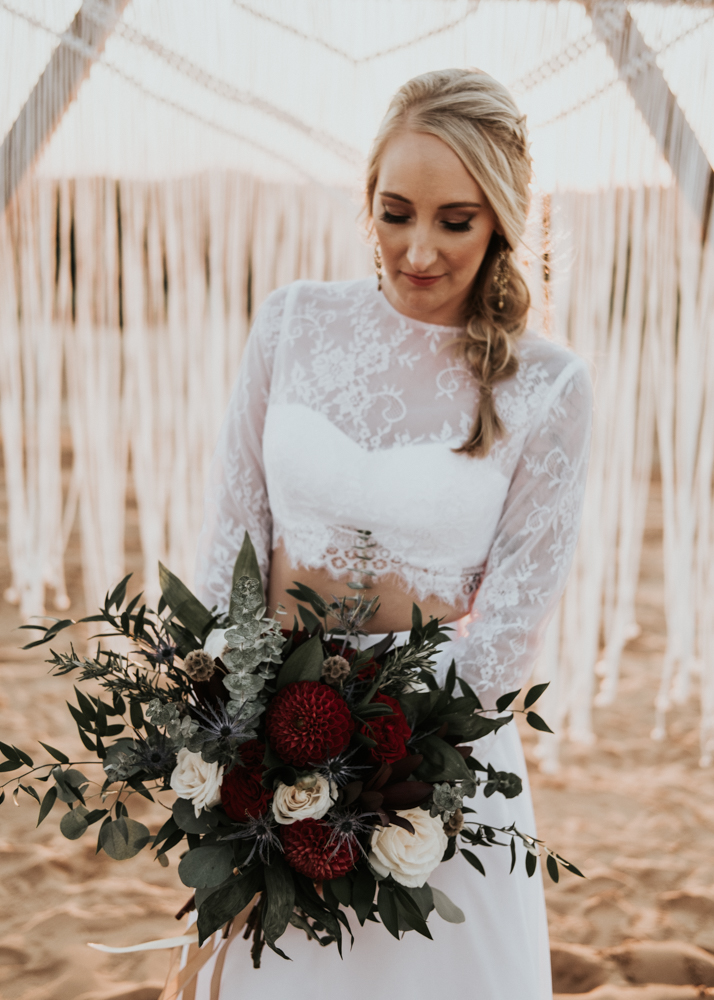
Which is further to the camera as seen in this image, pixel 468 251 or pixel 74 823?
pixel 468 251

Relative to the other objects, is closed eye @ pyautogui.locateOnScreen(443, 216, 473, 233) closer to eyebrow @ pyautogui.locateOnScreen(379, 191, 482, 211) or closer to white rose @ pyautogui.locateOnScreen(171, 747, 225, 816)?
eyebrow @ pyautogui.locateOnScreen(379, 191, 482, 211)

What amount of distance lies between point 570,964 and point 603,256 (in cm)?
222

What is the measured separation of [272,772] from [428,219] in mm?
874

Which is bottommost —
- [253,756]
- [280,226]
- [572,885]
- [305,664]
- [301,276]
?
[572,885]

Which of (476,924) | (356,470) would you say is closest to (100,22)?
(356,470)

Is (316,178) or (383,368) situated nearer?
(383,368)

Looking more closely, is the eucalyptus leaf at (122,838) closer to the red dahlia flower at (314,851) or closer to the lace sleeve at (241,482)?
the red dahlia flower at (314,851)

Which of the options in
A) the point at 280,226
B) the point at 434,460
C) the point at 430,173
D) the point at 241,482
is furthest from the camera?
the point at 280,226

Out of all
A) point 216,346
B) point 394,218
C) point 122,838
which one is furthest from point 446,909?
point 216,346

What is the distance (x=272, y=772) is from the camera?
878 millimetres

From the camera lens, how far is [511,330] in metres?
1.42

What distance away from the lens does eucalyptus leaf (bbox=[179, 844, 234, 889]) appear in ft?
2.73

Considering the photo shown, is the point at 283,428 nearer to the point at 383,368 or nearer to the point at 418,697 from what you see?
the point at 383,368

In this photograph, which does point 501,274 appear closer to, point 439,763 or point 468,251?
point 468,251
